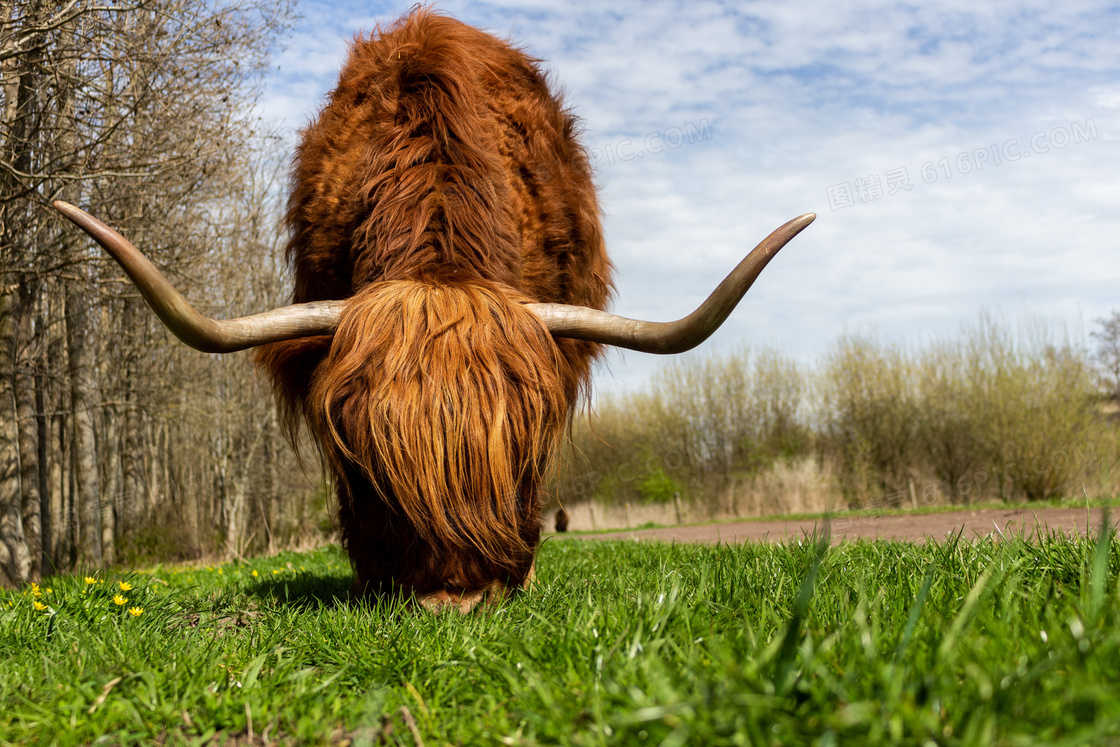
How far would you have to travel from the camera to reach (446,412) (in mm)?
2803

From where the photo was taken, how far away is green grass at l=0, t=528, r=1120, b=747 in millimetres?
1174

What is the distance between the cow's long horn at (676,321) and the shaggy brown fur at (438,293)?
0.16 metres

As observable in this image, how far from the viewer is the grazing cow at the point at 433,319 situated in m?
2.82

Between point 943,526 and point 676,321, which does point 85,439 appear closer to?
point 676,321

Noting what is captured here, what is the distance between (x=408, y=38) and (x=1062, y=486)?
1944 centimetres

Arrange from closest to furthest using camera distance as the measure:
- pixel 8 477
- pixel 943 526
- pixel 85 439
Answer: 1. pixel 943 526
2. pixel 8 477
3. pixel 85 439

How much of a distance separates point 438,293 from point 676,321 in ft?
3.30

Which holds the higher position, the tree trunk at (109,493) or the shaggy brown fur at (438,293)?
the shaggy brown fur at (438,293)

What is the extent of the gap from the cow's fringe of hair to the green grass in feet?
1.10

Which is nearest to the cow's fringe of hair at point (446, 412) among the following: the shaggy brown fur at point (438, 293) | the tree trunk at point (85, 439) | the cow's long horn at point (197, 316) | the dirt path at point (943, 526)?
the shaggy brown fur at point (438, 293)

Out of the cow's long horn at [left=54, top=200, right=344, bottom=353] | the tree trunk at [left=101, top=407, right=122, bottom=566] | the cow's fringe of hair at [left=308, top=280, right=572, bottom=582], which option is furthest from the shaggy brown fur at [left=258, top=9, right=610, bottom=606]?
the tree trunk at [left=101, top=407, right=122, bottom=566]

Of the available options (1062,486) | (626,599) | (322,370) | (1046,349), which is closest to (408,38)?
(322,370)

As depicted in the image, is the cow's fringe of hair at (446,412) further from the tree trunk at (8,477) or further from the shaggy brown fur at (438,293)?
the tree trunk at (8,477)

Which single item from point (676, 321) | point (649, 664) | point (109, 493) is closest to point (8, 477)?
point (109, 493)
